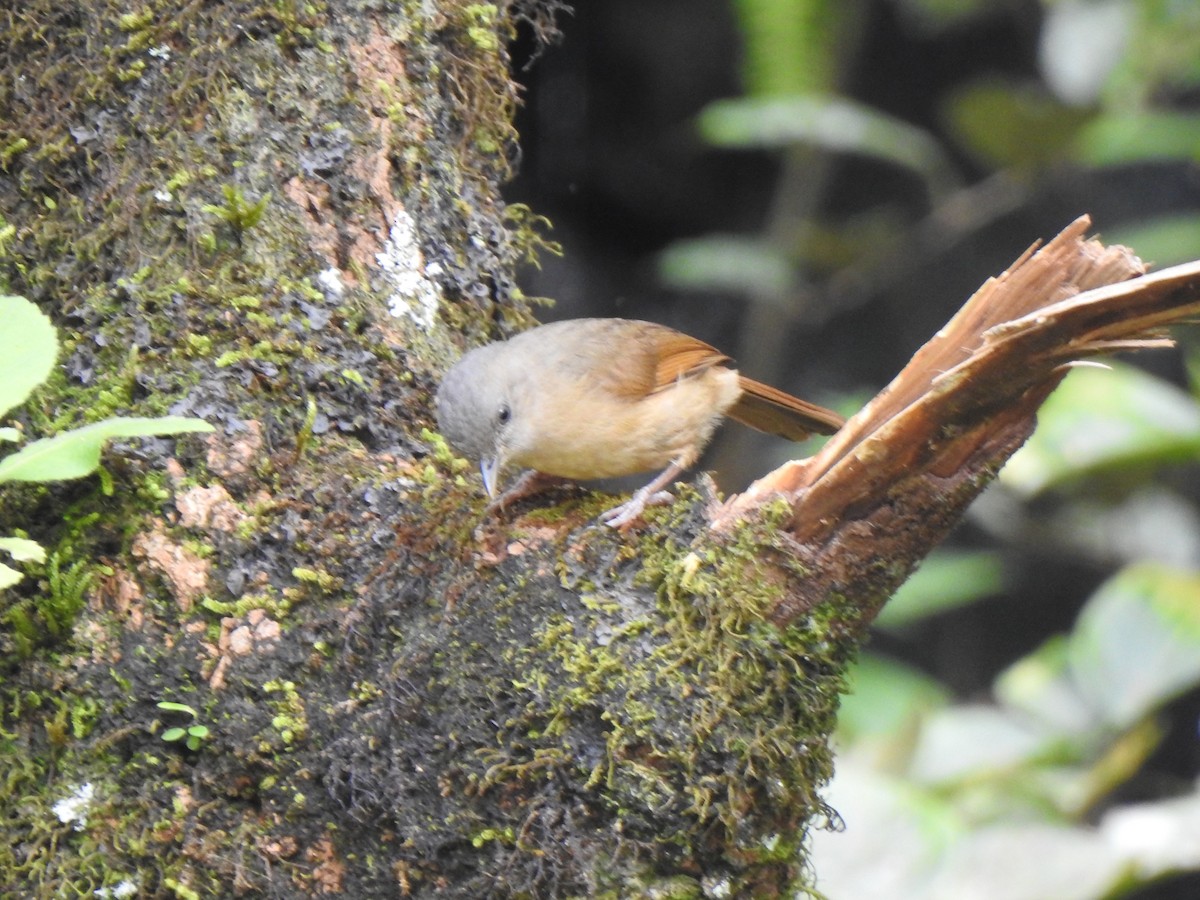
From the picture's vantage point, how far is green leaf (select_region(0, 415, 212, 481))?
6.81 ft

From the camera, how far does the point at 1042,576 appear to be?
874 cm

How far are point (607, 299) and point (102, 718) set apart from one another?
21.5 feet

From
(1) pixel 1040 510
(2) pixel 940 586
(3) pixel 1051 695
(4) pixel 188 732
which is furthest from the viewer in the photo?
(1) pixel 1040 510

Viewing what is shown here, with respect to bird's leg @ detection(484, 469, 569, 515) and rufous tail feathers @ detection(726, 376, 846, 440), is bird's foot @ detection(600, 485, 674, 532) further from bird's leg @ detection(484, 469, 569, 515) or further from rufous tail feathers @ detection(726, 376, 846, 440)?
rufous tail feathers @ detection(726, 376, 846, 440)

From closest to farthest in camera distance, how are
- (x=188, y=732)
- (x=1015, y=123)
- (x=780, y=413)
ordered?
(x=188, y=732) < (x=780, y=413) < (x=1015, y=123)

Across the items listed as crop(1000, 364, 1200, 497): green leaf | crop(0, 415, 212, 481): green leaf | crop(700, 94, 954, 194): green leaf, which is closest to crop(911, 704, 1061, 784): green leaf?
crop(1000, 364, 1200, 497): green leaf

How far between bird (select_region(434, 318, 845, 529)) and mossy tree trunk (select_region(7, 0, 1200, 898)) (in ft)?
0.50

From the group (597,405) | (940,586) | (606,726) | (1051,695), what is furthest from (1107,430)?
(606,726)

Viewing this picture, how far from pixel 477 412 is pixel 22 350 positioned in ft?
3.43

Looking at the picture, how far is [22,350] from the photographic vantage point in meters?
2.09

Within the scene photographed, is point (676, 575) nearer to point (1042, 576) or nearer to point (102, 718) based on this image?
point (102, 718)

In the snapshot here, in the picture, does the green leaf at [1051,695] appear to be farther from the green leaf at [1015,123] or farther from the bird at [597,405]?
the green leaf at [1015,123]

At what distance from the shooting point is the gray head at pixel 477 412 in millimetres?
2832

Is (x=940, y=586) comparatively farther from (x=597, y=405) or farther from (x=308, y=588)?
(x=308, y=588)
